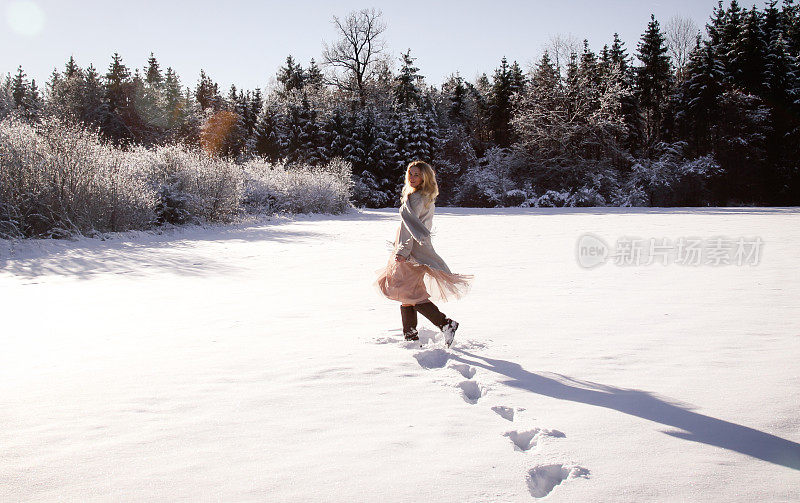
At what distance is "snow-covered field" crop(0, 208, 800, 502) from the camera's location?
6.32 feet

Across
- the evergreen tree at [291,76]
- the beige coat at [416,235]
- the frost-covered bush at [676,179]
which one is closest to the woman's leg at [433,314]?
the beige coat at [416,235]

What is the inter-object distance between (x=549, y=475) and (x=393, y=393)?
42.8 inches

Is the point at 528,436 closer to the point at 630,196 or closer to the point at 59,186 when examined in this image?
the point at 59,186

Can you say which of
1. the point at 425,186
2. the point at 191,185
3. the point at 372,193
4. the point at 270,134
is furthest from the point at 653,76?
the point at 425,186

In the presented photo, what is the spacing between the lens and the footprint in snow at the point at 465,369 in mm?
3266

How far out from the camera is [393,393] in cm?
289

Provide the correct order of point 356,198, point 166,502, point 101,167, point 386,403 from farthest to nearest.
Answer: point 356,198
point 101,167
point 386,403
point 166,502

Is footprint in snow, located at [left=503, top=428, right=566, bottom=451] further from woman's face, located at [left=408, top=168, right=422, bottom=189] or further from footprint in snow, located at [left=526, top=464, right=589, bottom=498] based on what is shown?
woman's face, located at [left=408, top=168, right=422, bottom=189]

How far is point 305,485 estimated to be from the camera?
1.88 metres

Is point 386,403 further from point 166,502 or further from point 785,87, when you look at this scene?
point 785,87

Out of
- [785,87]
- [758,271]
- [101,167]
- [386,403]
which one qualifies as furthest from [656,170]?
[386,403]

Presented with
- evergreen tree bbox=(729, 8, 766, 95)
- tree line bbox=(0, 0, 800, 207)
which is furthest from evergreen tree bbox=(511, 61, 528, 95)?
evergreen tree bbox=(729, 8, 766, 95)

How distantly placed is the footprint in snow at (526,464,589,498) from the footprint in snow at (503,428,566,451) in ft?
0.73

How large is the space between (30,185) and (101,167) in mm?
1527
